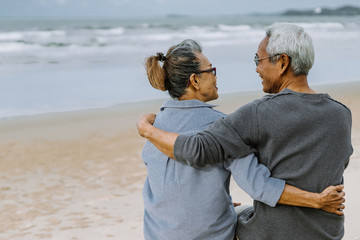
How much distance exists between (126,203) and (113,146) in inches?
67.7

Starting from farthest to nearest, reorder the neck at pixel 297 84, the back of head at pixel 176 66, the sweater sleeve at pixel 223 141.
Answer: the back of head at pixel 176 66 < the neck at pixel 297 84 < the sweater sleeve at pixel 223 141

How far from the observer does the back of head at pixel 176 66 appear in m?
2.08

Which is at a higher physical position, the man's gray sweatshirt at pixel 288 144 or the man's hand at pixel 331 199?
the man's gray sweatshirt at pixel 288 144

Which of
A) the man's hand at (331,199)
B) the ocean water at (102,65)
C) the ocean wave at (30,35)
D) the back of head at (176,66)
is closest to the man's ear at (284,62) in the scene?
the back of head at (176,66)

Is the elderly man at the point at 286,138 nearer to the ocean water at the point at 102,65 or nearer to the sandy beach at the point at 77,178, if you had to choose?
the sandy beach at the point at 77,178

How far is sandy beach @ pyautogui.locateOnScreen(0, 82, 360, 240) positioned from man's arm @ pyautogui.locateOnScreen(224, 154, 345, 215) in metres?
1.55

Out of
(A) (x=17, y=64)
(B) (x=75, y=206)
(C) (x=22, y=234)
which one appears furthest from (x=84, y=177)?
(A) (x=17, y=64)

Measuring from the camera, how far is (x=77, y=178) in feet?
15.8

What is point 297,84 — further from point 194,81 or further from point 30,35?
point 30,35

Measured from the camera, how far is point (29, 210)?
4.07 meters

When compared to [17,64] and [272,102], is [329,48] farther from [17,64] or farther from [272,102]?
[272,102]

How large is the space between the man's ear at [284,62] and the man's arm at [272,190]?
0.35m

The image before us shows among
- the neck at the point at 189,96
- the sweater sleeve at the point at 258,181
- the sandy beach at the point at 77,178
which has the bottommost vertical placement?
the sandy beach at the point at 77,178

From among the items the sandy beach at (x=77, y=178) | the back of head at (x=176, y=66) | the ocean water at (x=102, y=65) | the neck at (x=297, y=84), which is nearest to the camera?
the neck at (x=297, y=84)
